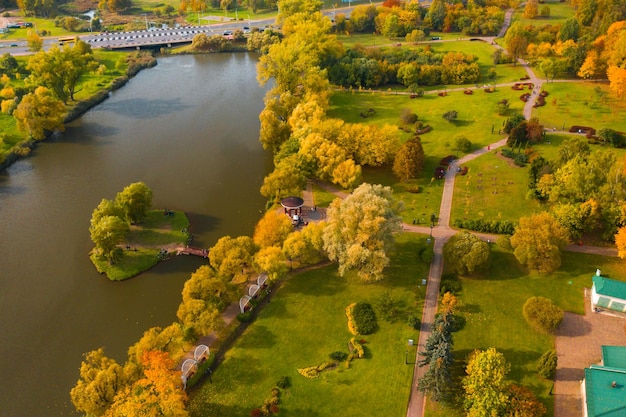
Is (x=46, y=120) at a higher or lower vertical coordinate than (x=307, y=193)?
higher

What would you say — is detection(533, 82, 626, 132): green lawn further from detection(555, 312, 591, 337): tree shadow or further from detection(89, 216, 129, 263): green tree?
detection(89, 216, 129, 263): green tree

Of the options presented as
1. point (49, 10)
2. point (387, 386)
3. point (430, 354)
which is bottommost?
point (387, 386)

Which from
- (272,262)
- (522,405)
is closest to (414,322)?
(522,405)

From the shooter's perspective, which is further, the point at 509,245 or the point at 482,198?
the point at 482,198

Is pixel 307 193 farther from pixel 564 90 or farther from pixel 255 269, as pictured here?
pixel 564 90

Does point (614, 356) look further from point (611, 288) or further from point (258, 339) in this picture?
point (258, 339)

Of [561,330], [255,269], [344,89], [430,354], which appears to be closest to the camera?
[430,354]

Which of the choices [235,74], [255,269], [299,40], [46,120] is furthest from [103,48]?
[255,269]
